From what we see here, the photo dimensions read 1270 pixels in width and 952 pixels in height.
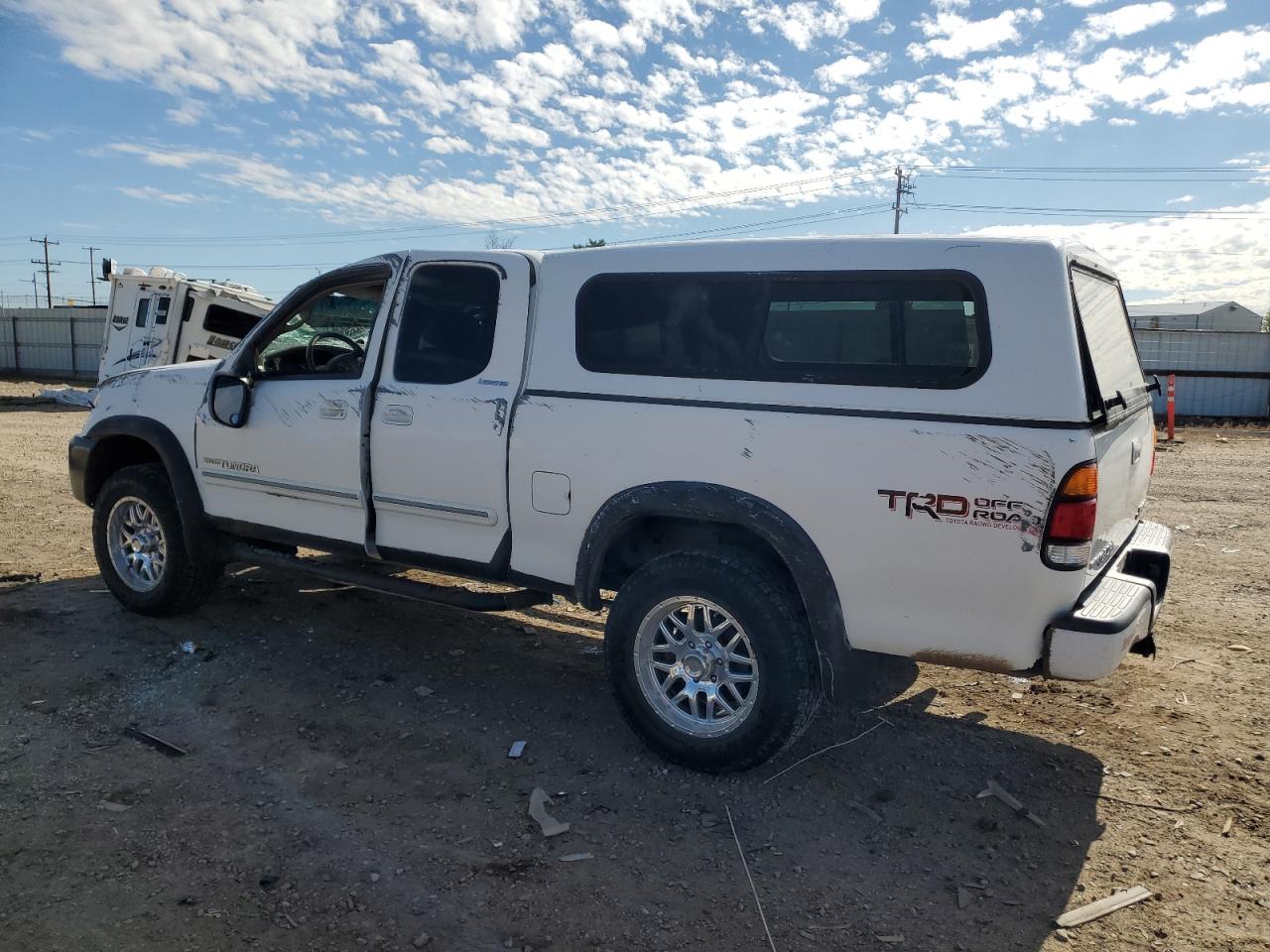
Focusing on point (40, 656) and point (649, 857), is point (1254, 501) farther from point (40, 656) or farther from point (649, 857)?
point (40, 656)

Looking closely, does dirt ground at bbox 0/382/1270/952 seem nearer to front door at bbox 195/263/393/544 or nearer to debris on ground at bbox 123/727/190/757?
debris on ground at bbox 123/727/190/757

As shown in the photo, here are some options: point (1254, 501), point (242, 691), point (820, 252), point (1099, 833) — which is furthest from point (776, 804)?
point (1254, 501)

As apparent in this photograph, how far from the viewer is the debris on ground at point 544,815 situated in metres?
3.45

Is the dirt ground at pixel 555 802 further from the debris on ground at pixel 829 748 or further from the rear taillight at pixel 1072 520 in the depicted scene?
the rear taillight at pixel 1072 520

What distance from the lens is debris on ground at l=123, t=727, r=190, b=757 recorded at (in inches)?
158

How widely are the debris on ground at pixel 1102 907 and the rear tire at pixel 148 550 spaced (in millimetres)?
4786

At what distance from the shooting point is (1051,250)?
10.8 ft

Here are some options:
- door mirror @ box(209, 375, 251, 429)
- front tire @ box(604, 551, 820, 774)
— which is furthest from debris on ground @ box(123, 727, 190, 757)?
front tire @ box(604, 551, 820, 774)

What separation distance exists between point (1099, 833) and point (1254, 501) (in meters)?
8.23

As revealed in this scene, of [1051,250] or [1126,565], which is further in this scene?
[1126,565]

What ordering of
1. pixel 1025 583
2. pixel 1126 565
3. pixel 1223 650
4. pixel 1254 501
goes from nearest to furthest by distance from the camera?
pixel 1025 583 → pixel 1126 565 → pixel 1223 650 → pixel 1254 501

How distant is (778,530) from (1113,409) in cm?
140

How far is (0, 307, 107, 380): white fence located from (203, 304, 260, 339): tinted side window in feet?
66.8

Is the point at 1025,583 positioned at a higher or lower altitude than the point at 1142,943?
higher
